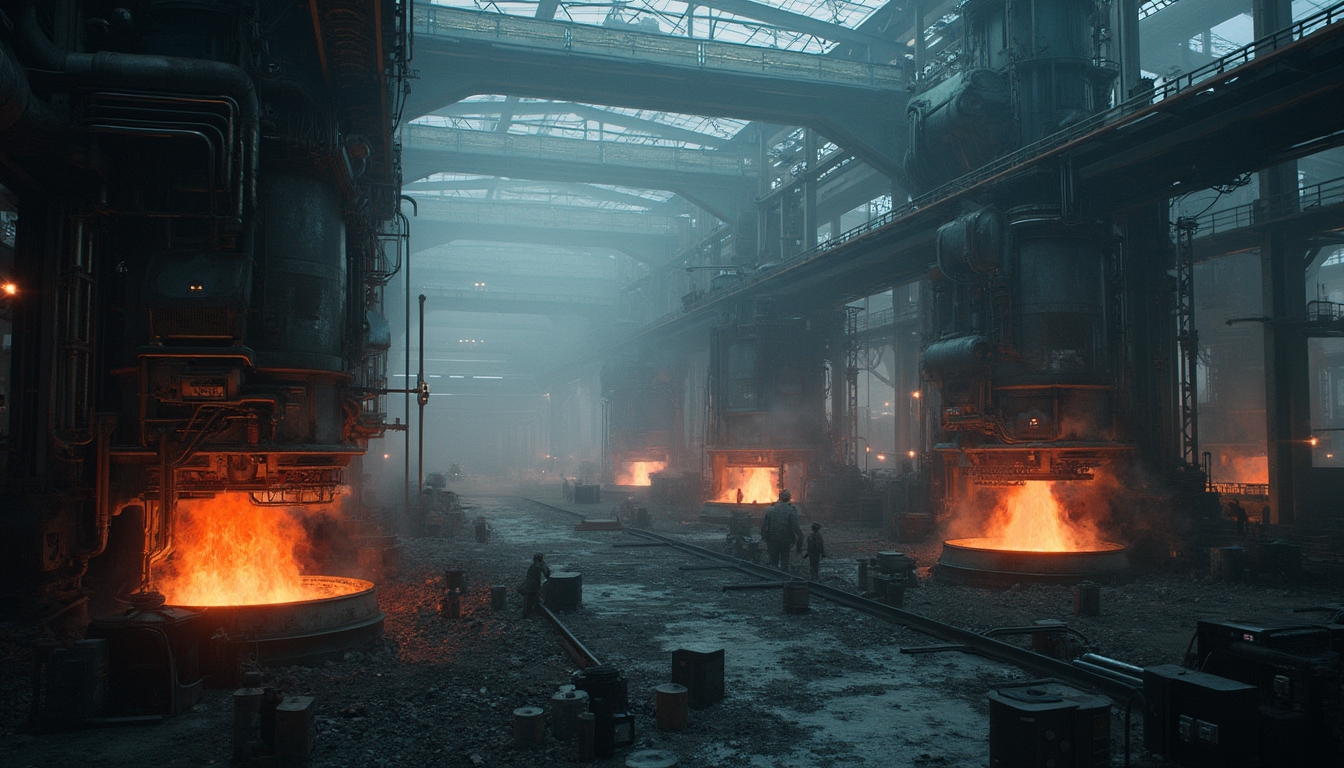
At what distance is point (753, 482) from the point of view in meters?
27.8

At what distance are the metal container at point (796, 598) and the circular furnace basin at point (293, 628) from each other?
16.4 feet

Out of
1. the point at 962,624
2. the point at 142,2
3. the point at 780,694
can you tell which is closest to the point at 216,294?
the point at 142,2

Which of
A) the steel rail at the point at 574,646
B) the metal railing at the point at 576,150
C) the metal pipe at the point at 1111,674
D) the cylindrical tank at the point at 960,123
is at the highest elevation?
the metal railing at the point at 576,150

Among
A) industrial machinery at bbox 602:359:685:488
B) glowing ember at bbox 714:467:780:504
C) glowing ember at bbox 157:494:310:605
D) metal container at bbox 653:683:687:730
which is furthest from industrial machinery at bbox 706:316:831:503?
metal container at bbox 653:683:687:730

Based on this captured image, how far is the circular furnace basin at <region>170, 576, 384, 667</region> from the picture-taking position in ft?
26.6

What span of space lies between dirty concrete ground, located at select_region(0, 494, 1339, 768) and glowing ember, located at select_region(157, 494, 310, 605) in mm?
1325

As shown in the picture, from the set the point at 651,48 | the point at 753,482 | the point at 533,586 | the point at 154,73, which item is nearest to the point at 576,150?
the point at 651,48

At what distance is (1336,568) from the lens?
13945mm

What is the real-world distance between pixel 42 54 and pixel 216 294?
98.2 inches

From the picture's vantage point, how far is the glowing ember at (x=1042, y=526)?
15.4 meters

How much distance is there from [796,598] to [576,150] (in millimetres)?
29132

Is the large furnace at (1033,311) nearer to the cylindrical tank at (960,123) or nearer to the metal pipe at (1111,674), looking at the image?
the cylindrical tank at (960,123)

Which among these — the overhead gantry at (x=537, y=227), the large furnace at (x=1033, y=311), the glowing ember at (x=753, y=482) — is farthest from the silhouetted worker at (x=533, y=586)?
the overhead gantry at (x=537, y=227)

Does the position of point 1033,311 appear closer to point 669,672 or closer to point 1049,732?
point 669,672
